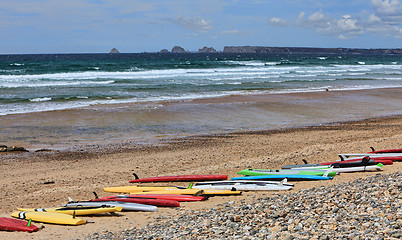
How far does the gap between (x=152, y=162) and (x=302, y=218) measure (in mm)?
6286

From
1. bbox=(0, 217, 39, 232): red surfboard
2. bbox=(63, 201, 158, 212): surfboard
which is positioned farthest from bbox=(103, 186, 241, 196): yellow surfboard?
bbox=(0, 217, 39, 232): red surfboard

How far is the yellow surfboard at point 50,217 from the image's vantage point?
7.13 metres

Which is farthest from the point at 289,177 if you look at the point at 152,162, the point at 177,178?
the point at 152,162

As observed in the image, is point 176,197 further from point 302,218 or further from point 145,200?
point 302,218

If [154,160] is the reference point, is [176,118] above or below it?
above

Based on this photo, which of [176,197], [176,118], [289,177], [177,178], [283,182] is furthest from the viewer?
[176,118]

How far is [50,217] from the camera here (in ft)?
23.9

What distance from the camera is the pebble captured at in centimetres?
511

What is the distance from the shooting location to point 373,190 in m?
6.64

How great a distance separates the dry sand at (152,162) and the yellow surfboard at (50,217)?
3.8 inches

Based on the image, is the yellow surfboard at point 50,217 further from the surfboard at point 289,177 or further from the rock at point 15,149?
the rock at point 15,149

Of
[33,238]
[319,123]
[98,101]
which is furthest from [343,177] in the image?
[98,101]

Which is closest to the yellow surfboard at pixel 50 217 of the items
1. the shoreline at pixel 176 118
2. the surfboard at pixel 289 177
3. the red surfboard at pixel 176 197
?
the red surfboard at pixel 176 197

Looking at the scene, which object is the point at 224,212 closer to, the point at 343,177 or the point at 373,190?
the point at 373,190
